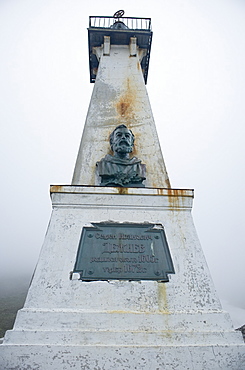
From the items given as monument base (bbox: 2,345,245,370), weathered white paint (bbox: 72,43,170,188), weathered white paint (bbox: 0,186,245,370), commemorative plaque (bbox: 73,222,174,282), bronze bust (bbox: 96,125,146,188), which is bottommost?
monument base (bbox: 2,345,245,370)

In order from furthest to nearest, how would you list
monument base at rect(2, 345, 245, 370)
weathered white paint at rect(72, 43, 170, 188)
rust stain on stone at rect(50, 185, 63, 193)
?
weathered white paint at rect(72, 43, 170, 188)
rust stain on stone at rect(50, 185, 63, 193)
monument base at rect(2, 345, 245, 370)

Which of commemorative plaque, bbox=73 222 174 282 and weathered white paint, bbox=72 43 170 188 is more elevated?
weathered white paint, bbox=72 43 170 188

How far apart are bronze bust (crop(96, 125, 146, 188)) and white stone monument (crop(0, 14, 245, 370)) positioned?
225mm

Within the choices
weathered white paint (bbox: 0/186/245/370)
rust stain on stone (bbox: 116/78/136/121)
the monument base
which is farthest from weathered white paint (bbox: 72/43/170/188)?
the monument base

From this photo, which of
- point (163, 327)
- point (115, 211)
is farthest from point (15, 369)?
point (115, 211)

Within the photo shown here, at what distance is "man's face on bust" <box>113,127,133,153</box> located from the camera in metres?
4.61

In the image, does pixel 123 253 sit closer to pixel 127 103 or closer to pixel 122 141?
pixel 122 141

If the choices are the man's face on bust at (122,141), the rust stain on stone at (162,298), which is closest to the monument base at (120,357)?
the rust stain on stone at (162,298)

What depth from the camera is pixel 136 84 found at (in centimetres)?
627

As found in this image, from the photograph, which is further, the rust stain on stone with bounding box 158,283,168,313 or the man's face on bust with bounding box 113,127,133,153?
the man's face on bust with bounding box 113,127,133,153

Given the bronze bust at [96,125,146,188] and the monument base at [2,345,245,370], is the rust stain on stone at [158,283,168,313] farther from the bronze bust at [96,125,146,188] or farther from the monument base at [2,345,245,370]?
the bronze bust at [96,125,146,188]

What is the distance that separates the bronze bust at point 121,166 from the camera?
4.35m

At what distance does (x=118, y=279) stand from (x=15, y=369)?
1.30 metres

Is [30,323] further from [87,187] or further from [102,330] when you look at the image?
[87,187]
